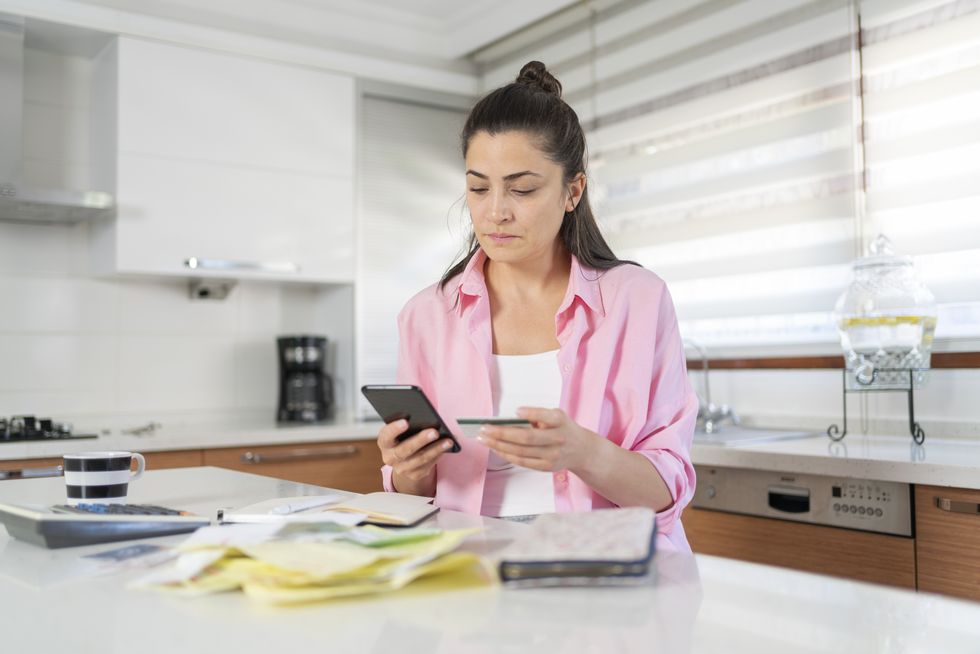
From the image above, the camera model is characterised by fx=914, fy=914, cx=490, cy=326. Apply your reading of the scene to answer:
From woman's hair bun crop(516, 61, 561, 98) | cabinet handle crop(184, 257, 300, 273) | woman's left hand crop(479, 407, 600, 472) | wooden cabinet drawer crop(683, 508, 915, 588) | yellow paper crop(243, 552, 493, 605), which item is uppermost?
woman's hair bun crop(516, 61, 561, 98)

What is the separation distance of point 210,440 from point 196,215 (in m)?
0.82

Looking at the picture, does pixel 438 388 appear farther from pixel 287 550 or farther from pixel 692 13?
pixel 692 13

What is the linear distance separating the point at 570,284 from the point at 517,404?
240 millimetres

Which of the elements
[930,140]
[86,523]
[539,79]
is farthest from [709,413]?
[86,523]

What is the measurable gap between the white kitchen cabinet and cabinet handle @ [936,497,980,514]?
2.30 meters

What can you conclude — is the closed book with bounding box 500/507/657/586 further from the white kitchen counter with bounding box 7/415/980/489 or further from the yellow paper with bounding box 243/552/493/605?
the white kitchen counter with bounding box 7/415/980/489

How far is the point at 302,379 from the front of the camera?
3.47m

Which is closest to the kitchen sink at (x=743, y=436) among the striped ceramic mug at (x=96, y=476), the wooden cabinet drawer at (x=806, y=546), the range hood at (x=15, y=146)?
the wooden cabinet drawer at (x=806, y=546)

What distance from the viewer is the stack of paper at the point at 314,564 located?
785 mm

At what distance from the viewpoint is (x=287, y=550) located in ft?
2.78

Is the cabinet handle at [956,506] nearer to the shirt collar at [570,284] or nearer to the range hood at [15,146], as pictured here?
the shirt collar at [570,284]

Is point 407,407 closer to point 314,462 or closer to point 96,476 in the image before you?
point 96,476

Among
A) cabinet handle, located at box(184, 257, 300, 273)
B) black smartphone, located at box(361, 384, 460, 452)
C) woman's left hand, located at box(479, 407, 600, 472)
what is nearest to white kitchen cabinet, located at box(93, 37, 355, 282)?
cabinet handle, located at box(184, 257, 300, 273)

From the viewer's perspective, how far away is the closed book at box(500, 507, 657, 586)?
79 centimetres
